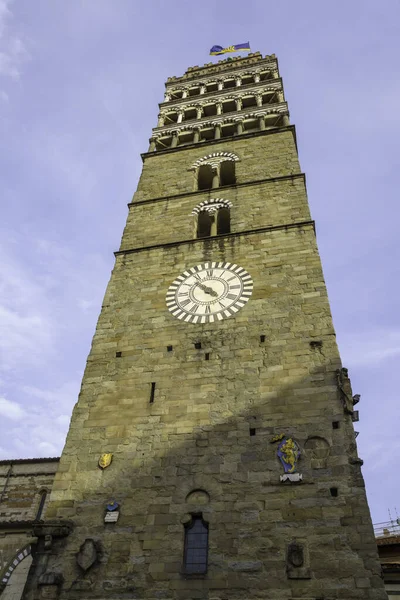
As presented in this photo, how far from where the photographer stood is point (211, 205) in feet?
47.9

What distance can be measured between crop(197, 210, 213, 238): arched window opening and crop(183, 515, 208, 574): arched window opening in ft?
27.3

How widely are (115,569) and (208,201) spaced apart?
9959 millimetres

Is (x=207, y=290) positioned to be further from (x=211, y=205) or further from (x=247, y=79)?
(x=247, y=79)

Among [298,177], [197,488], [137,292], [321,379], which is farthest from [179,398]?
[298,177]

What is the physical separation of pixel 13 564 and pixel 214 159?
12.8 meters

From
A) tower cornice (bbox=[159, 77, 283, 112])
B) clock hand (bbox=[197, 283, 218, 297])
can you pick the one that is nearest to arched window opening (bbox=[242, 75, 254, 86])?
tower cornice (bbox=[159, 77, 283, 112])

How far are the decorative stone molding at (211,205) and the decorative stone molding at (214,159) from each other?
2272mm

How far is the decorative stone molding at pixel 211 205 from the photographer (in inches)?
569

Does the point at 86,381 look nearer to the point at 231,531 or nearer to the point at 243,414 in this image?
the point at 243,414

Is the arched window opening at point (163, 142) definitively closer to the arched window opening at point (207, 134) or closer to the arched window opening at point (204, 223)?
the arched window opening at point (207, 134)

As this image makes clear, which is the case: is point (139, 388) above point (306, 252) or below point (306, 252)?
below

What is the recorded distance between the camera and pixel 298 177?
1450cm

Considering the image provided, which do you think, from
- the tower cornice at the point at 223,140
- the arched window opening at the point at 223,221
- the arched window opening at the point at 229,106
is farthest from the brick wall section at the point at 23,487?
the arched window opening at the point at 229,106

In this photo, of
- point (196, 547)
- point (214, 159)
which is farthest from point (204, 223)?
point (196, 547)
